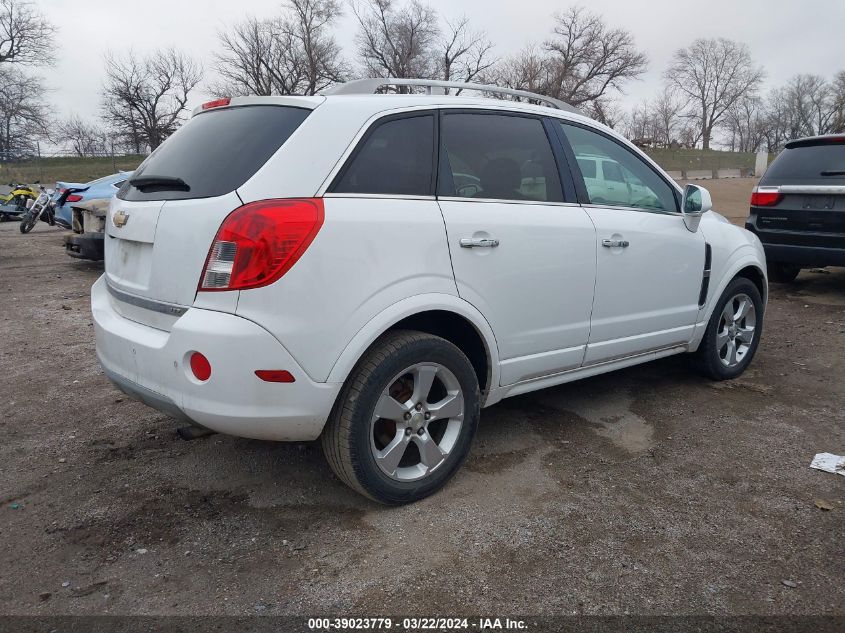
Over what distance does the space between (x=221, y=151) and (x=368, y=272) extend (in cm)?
84

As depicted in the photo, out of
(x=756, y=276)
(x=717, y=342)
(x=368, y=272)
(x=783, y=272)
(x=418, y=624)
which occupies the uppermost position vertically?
(x=368, y=272)

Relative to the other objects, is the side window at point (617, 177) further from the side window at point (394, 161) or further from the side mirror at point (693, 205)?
the side window at point (394, 161)

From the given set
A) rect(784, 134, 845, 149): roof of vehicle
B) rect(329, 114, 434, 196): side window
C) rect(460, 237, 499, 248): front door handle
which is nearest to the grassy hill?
rect(784, 134, 845, 149): roof of vehicle

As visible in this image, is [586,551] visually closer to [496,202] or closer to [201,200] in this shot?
[496,202]

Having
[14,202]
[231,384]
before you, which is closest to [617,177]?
[231,384]

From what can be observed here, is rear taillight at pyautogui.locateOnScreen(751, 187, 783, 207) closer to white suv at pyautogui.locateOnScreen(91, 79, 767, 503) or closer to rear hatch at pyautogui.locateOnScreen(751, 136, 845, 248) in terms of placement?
rear hatch at pyautogui.locateOnScreen(751, 136, 845, 248)

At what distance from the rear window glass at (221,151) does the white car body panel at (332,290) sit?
57 millimetres

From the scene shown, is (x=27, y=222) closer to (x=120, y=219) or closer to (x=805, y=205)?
(x=120, y=219)

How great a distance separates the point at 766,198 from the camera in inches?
293

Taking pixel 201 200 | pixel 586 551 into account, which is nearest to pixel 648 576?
pixel 586 551

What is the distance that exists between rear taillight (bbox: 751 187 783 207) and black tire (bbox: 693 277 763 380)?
2.95 metres

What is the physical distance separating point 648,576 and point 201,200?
7.44 feet

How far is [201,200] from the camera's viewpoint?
2684 millimetres

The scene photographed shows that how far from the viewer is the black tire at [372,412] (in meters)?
2.73
